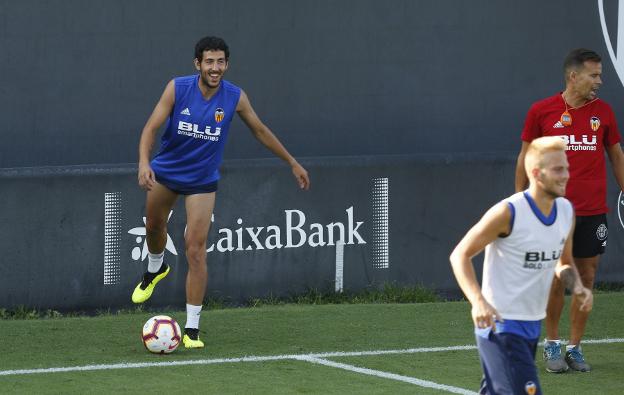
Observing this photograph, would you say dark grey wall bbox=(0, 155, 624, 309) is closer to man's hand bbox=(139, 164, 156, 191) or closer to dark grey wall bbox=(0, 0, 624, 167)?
dark grey wall bbox=(0, 0, 624, 167)

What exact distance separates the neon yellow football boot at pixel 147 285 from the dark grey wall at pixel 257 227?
2.47ft

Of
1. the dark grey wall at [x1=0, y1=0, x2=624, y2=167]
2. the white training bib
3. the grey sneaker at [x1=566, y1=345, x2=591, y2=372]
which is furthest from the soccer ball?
the white training bib

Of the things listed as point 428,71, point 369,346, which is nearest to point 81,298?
point 369,346

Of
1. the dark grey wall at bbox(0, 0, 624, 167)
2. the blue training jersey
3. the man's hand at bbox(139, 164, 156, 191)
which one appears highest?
the dark grey wall at bbox(0, 0, 624, 167)

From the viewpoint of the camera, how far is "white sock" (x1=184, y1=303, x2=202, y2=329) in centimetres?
981

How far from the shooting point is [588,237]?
30.3 ft

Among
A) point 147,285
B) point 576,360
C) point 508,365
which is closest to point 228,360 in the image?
point 147,285

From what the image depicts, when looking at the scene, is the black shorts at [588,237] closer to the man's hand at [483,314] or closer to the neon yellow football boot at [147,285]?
the man's hand at [483,314]

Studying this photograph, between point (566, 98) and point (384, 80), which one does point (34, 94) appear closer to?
point (384, 80)

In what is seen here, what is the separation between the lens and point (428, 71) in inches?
495

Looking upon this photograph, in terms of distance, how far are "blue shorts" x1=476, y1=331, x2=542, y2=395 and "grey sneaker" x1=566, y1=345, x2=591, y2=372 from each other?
2.65 meters

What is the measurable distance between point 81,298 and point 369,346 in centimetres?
272

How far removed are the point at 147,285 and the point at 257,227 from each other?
146 cm

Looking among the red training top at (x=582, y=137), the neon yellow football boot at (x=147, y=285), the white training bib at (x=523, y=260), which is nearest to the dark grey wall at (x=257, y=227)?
the neon yellow football boot at (x=147, y=285)
